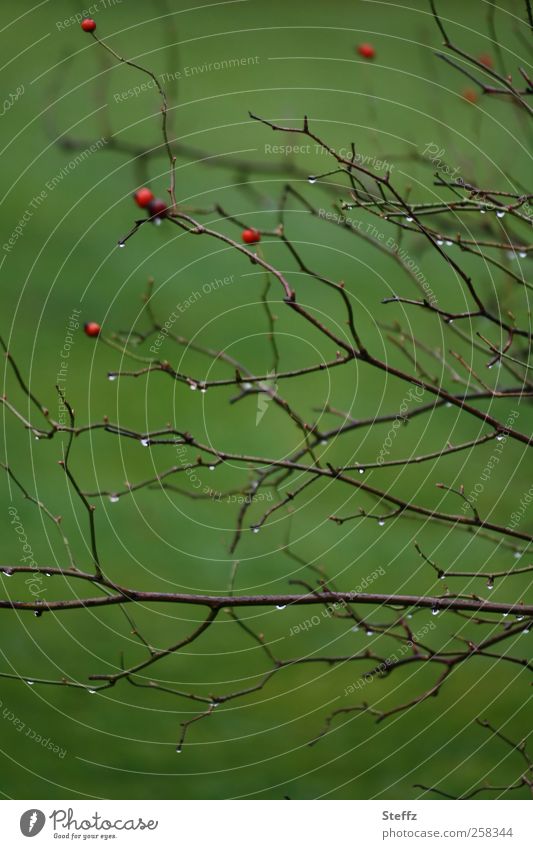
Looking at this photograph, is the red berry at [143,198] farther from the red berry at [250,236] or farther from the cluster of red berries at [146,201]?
the red berry at [250,236]

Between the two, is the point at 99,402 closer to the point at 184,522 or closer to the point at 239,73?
the point at 184,522

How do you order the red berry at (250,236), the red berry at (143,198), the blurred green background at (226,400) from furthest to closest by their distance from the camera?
1. the blurred green background at (226,400)
2. the red berry at (143,198)
3. the red berry at (250,236)

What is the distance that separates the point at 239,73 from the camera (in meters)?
2.53

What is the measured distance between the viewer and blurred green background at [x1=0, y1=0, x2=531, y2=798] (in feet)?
6.40

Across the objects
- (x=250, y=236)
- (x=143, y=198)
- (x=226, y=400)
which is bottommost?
(x=250, y=236)

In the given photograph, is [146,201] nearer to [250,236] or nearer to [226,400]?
[250,236]

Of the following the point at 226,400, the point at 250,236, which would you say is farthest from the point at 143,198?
the point at 226,400

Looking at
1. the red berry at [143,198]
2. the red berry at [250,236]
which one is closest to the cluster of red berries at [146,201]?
the red berry at [143,198]

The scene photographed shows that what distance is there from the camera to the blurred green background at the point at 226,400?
1950mm

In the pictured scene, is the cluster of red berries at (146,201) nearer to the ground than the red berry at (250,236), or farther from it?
farther from it

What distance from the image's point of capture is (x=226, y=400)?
8.89 feet
